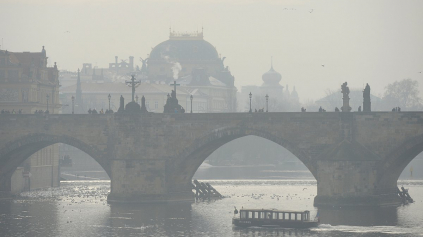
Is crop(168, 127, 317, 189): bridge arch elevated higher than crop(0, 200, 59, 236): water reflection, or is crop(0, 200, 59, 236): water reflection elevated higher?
crop(168, 127, 317, 189): bridge arch

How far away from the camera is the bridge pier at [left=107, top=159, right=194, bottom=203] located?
108438mm

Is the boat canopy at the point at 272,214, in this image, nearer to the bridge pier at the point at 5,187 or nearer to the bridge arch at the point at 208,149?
the bridge arch at the point at 208,149

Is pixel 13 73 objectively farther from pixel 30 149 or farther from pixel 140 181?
pixel 140 181

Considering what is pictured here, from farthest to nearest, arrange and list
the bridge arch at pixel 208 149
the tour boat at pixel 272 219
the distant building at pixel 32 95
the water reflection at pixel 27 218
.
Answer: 1. the distant building at pixel 32 95
2. the bridge arch at pixel 208 149
3. the water reflection at pixel 27 218
4. the tour boat at pixel 272 219

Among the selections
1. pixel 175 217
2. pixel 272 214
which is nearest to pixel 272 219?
pixel 272 214

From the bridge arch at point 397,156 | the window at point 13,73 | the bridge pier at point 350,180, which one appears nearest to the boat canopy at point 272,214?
the bridge pier at point 350,180

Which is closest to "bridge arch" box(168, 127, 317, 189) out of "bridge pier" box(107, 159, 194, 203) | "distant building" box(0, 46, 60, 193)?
"bridge pier" box(107, 159, 194, 203)

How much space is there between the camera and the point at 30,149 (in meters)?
118

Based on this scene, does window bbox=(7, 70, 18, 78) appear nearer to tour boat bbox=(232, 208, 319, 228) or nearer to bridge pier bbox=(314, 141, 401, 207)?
bridge pier bbox=(314, 141, 401, 207)

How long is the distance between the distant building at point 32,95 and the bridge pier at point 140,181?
20.7m

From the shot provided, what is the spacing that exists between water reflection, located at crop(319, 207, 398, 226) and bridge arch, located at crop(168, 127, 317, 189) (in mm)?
6352

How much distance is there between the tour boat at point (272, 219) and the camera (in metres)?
90.8

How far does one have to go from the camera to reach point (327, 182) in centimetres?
10200

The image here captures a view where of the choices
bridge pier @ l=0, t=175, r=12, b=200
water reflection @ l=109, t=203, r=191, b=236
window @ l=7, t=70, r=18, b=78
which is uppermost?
window @ l=7, t=70, r=18, b=78
